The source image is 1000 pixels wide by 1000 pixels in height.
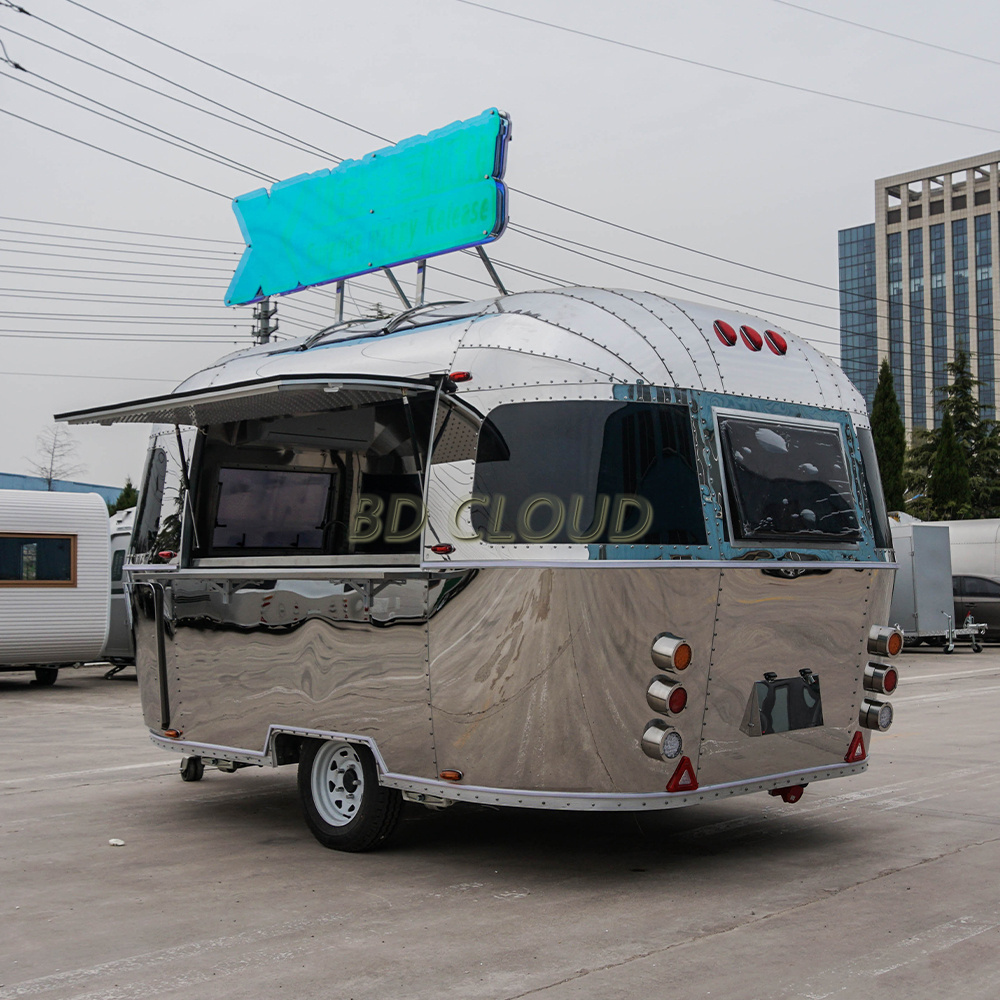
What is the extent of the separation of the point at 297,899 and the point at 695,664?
2509mm

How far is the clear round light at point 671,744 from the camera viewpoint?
6.63 m

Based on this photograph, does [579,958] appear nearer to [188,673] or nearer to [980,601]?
[188,673]

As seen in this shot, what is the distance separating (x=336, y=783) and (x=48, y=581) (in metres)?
12.8

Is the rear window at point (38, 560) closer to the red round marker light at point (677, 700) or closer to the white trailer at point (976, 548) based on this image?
the red round marker light at point (677, 700)

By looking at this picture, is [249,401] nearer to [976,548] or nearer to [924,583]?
[924,583]

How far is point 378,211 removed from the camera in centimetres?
1361

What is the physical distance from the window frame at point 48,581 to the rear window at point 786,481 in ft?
48.2

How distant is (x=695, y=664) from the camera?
684 centimetres

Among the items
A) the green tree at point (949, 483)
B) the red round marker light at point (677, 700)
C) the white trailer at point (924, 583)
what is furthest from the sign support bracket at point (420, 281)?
the green tree at point (949, 483)

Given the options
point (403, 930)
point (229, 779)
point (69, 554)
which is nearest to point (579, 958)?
point (403, 930)

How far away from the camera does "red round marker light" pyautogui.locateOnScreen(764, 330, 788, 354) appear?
7.74m

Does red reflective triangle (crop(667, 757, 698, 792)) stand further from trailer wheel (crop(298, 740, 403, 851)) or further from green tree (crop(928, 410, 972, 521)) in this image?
green tree (crop(928, 410, 972, 521))

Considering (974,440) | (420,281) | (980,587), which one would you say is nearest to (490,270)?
(420,281)

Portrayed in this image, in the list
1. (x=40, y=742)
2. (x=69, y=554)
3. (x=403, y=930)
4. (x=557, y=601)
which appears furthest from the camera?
(x=69, y=554)
